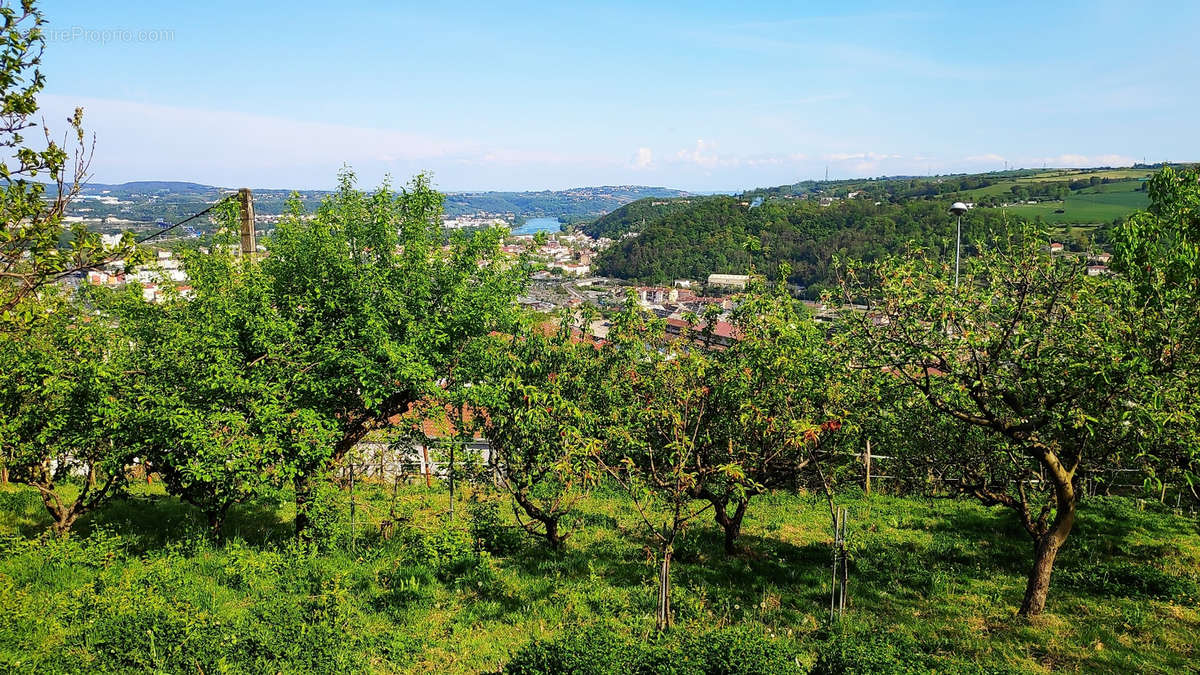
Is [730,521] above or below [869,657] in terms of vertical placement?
below

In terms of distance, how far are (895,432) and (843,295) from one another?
7.92 feet

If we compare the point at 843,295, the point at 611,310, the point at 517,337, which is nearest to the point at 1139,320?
the point at 843,295

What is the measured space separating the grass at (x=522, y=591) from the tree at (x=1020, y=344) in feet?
3.92

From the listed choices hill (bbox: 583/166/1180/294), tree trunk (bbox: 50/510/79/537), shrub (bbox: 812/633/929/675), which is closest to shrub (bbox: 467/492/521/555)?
shrub (bbox: 812/633/929/675)

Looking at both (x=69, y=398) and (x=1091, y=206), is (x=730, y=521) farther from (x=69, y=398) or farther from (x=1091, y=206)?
(x=1091, y=206)

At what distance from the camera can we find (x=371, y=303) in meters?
8.45

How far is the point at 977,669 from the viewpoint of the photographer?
5840 millimetres

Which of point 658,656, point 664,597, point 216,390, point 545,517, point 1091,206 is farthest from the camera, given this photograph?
point 1091,206

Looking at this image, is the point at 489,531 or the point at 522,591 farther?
the point at 489,531

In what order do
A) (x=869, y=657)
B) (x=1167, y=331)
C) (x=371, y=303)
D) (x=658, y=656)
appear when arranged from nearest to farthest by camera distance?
(x=869, y=657) → (x=658, y=656) → (x=1167, y=331) → (x=371, y=303)

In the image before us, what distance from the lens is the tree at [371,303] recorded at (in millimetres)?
8211

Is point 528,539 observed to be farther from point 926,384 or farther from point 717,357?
point 926,384

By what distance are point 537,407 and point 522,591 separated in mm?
2335

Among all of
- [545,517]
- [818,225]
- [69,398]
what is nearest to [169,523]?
[69,398]
